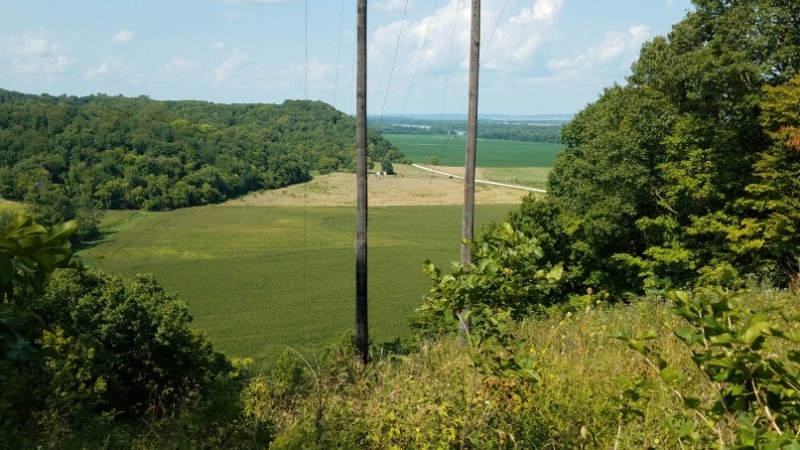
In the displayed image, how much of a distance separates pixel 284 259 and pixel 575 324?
52223 mm

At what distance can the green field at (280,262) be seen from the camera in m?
37.8

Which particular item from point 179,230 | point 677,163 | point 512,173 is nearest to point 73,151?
point 179,230

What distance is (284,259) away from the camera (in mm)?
57750

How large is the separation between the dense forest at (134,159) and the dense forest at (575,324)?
44227 millimetres

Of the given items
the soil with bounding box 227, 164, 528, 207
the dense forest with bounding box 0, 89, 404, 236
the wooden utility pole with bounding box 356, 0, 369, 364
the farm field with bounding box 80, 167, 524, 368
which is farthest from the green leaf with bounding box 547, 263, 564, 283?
the soil with bounding box 227, 164, 528, 207

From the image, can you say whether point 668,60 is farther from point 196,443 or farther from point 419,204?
point 419,204

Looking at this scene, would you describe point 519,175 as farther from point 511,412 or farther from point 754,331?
point 754,331

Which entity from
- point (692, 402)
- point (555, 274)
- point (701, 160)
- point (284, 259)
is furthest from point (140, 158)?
point (692, 402)

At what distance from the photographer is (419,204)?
85.5 metres

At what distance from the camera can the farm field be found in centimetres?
3794

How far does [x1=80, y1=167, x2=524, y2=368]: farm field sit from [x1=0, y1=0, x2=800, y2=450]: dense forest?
1018cm

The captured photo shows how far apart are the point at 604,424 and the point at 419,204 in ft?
269

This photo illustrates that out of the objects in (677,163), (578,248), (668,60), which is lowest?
(578,248)

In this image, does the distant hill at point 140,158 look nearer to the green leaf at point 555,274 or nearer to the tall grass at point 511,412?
the tall grass at point 511,412
